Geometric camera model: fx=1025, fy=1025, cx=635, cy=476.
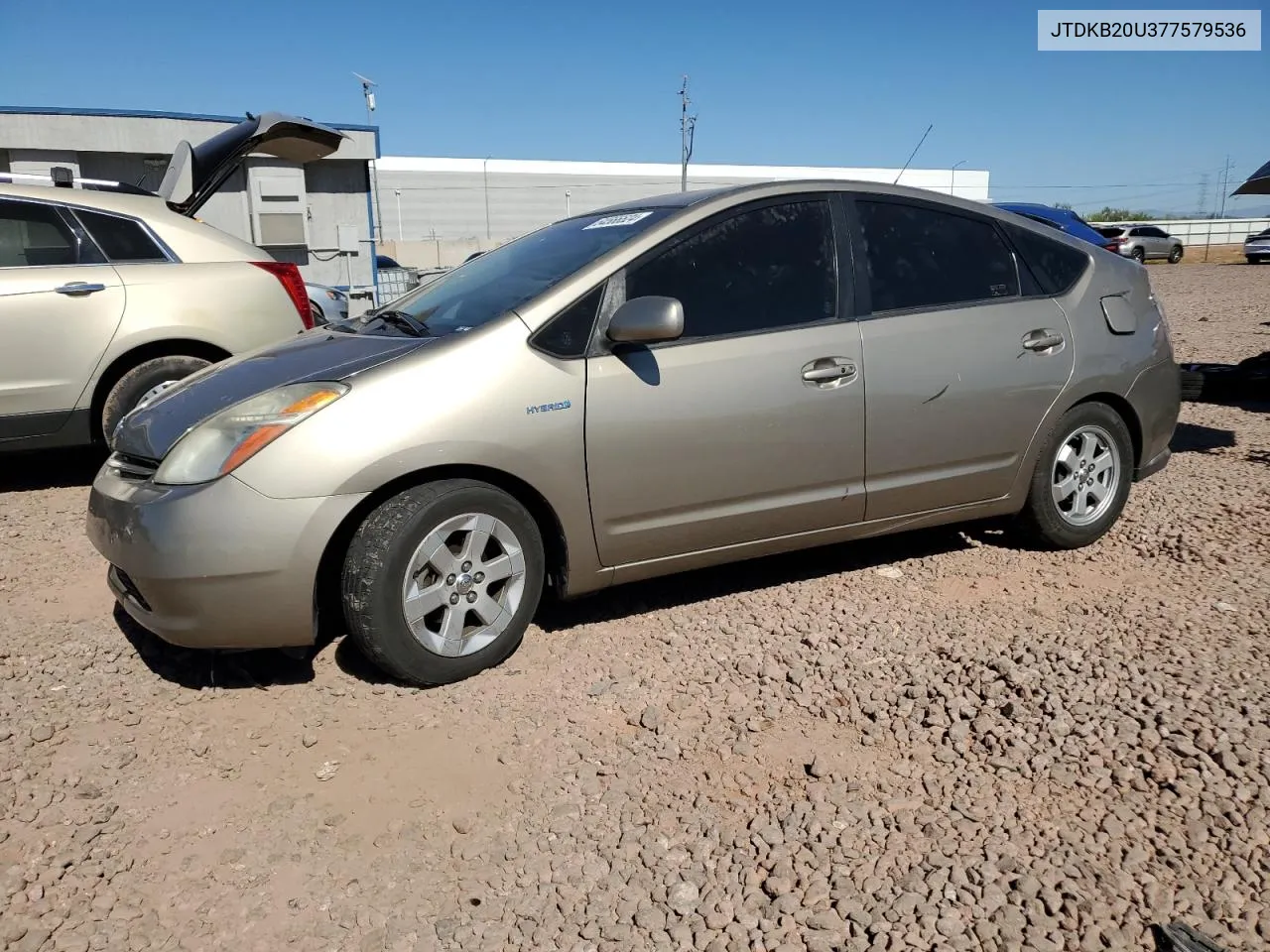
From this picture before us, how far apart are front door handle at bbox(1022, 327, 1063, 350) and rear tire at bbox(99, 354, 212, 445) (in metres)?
4.56

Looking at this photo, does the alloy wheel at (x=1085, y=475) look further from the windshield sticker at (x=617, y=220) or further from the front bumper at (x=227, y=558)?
the front bumper at (x=227, y=558)

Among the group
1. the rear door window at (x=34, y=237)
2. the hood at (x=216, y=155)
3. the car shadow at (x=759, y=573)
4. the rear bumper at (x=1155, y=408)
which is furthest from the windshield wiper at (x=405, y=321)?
the hood at (x=216, y=155)

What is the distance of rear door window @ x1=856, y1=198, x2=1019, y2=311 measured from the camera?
431 centimetres

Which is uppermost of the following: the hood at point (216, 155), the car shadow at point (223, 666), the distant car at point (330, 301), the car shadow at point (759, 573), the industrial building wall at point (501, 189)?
the industrial building wall at point (501, 189)

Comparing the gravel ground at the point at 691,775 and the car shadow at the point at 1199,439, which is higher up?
the car shadow at the point at 1199,439

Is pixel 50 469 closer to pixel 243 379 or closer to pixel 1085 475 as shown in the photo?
pixel 243 379

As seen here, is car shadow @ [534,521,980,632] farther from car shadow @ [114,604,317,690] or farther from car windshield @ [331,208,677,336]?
car windshield @ [331,208,677,336]

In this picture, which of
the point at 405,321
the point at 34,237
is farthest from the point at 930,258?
the point at 34,237

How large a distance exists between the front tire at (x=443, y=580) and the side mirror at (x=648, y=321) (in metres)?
0.71

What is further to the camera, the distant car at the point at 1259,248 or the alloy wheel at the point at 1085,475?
the distant car at the point at 1259,248

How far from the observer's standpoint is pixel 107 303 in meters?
6.06

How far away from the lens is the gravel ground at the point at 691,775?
2422 mm

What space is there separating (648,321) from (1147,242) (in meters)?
41.6

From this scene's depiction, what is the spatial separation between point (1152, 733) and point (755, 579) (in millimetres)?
1863
